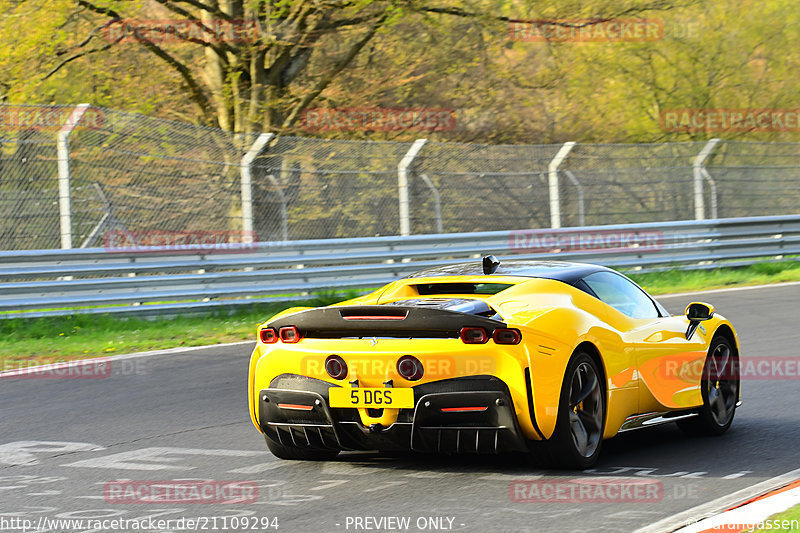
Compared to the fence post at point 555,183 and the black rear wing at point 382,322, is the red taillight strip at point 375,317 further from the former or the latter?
the fence post at point 555,183

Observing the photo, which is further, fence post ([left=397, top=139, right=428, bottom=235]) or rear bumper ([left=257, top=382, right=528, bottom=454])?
fence post ([left=397, top=139, right=428, bottom=235])

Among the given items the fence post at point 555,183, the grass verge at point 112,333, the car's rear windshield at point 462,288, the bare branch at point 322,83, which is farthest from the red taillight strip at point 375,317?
the bare branch at point 322,83

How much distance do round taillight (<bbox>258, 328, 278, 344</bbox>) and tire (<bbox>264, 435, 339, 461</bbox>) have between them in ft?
1.90

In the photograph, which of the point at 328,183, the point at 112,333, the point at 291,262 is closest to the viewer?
the point at 112,333

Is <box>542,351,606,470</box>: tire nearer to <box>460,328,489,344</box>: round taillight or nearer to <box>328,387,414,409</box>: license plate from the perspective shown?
<box>460,328,489,344</box>: round taillight

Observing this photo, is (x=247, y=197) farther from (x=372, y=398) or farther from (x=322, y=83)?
(x=372, y=398)

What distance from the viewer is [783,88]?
30.6 meters

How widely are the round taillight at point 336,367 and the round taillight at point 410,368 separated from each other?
1.03 feet

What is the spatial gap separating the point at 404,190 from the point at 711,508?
1226 centimetres

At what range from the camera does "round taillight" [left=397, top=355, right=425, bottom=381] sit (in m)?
5.80

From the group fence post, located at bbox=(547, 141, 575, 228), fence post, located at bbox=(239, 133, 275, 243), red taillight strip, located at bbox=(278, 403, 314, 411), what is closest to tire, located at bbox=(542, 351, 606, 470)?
red taillight strip, located at bbox=(278, 403, 314, 411)

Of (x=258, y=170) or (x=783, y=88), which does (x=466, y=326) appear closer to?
(x=258, y=170)

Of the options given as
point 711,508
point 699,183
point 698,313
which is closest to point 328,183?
point 699,183

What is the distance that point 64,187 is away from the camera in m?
14.0
